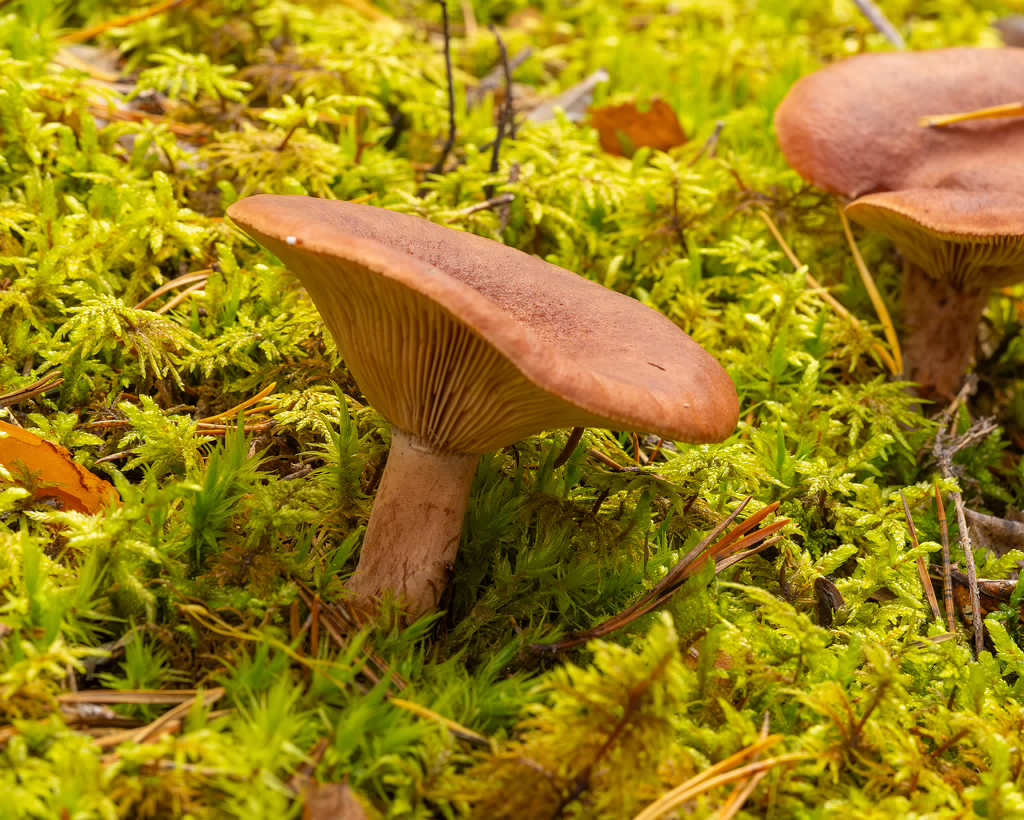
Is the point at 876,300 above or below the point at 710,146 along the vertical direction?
below

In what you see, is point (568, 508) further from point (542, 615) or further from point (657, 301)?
point (657, 301)

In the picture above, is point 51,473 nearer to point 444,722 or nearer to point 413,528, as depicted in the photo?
point 413,528

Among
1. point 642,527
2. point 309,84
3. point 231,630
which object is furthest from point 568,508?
point 309,84

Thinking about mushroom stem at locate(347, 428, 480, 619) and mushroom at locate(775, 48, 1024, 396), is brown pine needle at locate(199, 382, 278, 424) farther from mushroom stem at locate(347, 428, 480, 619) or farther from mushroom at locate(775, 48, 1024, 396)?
mushroom at locate(775, 48, 1024, 396)

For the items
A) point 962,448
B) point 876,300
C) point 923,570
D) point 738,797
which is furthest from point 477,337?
point 876,300

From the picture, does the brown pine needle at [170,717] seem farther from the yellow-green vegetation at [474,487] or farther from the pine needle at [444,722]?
the pine needle at [444,722]

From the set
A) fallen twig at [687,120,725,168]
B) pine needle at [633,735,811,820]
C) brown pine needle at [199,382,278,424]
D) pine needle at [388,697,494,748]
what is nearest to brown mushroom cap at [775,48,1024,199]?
fallen twig at [687,120,725,168]

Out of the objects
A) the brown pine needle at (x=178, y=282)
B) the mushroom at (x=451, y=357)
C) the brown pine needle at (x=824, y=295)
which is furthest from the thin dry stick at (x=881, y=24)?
the brown pine needle at (x=178, y=282)
